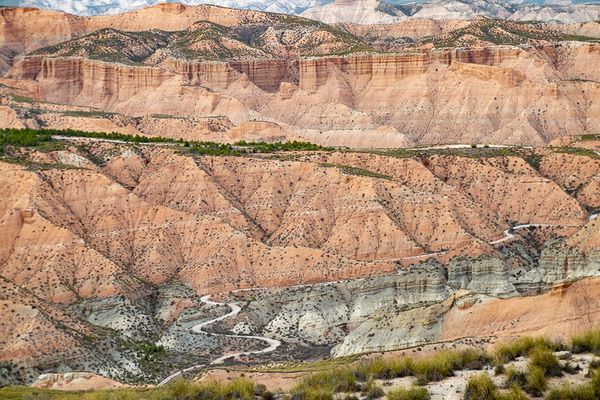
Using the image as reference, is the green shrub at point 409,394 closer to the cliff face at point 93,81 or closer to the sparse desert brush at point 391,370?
the sparse desert brush at point 391,370

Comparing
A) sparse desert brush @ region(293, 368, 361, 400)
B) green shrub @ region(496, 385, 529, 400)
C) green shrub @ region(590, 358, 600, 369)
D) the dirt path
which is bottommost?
the dirt path

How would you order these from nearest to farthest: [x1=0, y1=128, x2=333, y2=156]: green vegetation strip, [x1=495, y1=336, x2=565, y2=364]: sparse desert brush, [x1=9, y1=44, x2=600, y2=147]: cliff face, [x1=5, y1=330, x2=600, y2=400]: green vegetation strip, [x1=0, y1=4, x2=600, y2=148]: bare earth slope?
[x1=5, y1=330, x2=600, y2=400]: green vegetation strip < [x1=495, y1=336, x2=565, y2=364]: sparse desert brush < [x1=0, y1=128, x2=333, y2=156]: green vegetation strip < [x1=0, y1=4, x2=600, y2=148]: bare earth slope < [x1=9, y1=44, x2=600, y2=147]: cliff face

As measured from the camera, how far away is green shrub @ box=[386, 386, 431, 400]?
43.5 meters

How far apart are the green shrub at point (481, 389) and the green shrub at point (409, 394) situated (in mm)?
1399

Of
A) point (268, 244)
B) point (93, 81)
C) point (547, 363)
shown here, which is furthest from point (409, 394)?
point (93, 81)

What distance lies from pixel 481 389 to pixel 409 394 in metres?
2.51

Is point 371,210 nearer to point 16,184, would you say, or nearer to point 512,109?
point 16,184

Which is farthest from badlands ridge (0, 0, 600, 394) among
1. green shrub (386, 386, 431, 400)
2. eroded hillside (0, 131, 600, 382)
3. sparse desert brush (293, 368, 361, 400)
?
green shrub (386, 386, 431, 400)

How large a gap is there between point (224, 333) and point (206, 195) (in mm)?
23698

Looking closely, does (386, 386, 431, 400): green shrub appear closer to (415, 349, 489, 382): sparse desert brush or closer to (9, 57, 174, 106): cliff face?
(415, 349, 489, 382): sparse desert brush

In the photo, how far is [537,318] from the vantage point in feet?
232

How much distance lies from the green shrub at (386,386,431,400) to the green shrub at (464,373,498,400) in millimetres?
1399

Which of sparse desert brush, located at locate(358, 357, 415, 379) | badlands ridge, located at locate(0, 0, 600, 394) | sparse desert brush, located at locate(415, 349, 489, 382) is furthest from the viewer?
badlands ridge, located at locate(0, 0, 600, 394)

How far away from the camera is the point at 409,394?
143 feet
